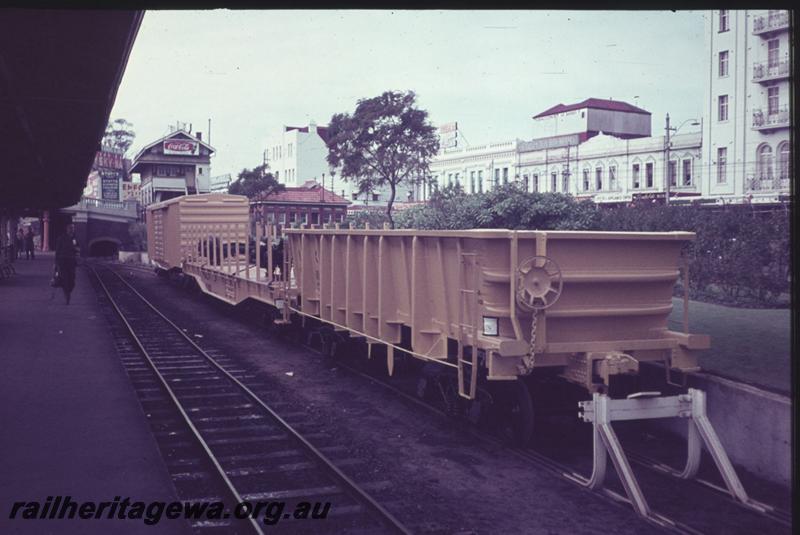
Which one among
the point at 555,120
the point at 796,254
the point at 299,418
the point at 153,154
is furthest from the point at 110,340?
the point at 153,154

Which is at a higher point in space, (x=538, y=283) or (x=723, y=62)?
(x=723, y=62)

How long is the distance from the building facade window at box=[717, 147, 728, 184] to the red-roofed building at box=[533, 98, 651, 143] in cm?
887

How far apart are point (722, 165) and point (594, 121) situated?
1154 cm

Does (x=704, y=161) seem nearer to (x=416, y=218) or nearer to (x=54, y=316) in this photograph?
(x=416, y=218)

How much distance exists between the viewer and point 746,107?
2052 cm

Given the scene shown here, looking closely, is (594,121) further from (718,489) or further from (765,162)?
(718,489)

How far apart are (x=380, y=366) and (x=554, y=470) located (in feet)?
16.5

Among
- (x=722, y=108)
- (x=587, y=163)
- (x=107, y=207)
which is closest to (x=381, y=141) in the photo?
(x=587, y=163)

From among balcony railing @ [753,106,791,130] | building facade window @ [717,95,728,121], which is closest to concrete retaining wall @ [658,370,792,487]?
balcony railing @ [753,106,791,130]

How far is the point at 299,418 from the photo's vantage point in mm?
9789

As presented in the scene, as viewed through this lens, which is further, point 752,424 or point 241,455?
point 241,455

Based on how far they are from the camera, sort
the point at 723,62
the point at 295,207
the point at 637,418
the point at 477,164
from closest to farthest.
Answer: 1. the point at 637,418
2. the point at 723,62
3. the point at 477,164
4. the point at 295,207

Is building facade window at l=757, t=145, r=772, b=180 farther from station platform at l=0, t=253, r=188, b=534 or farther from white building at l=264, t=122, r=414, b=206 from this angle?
white building at l=264, t=122, r=414, b=206

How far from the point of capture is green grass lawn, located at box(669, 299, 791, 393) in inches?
360
